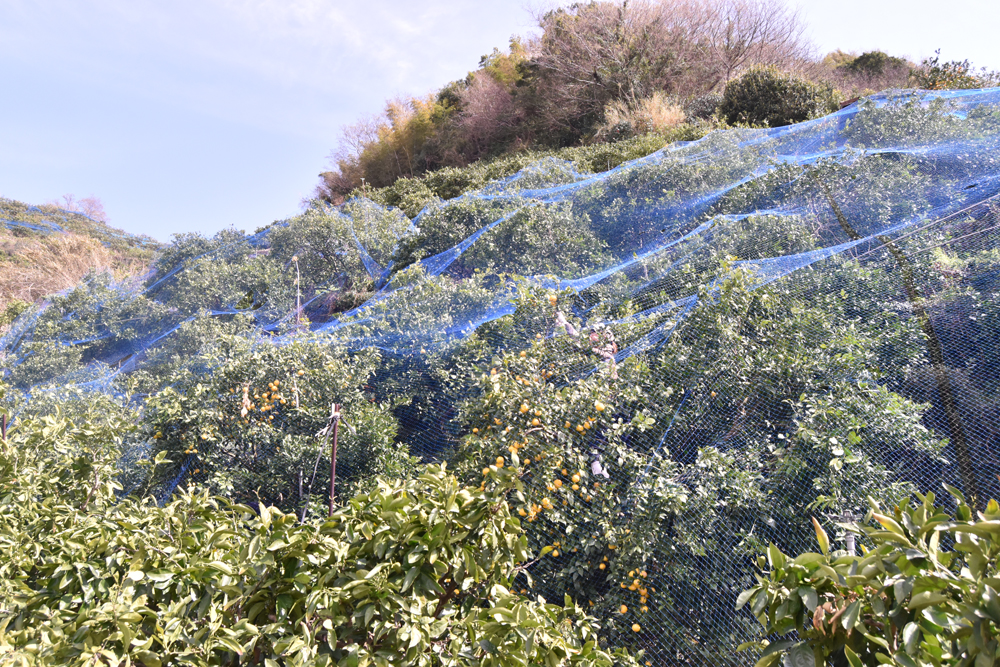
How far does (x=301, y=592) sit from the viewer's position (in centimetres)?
106

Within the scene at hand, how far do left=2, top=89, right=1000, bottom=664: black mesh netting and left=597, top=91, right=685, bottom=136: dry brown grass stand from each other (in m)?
4.47

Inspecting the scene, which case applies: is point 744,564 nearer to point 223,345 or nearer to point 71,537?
point 71,537

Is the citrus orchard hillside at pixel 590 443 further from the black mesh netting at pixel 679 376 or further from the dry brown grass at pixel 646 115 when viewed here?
the dry brown grass at pixel 646 115

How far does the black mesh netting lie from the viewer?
2.41 metres

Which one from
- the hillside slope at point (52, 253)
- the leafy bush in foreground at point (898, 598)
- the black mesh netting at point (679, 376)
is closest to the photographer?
the leafy bush in foreground at point (898, 598)

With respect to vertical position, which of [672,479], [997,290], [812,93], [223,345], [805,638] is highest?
[812,93]

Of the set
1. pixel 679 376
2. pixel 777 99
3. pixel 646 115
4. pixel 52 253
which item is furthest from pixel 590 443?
pixel 52 253

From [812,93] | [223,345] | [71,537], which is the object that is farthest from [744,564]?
[812,93]

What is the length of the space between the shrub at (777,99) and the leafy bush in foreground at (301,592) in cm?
883

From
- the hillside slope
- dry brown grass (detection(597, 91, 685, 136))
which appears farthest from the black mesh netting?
the hillside slope

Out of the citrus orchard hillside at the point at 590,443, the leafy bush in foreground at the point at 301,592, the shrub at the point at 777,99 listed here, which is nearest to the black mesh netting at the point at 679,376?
the citrus orchard hillside at the point at 590,443

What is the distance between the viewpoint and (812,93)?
26.9ft

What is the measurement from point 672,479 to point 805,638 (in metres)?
1.74

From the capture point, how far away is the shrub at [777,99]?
26.7 feet
